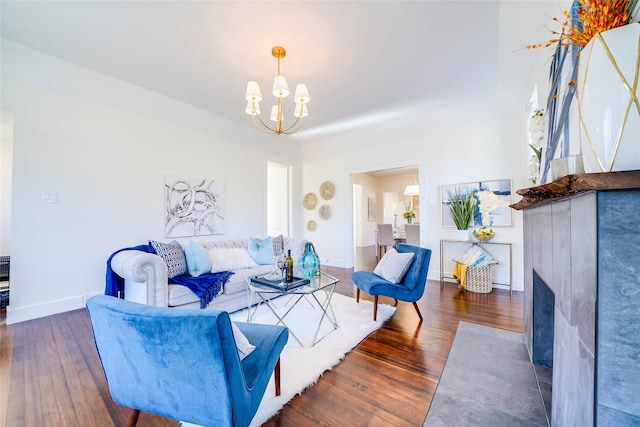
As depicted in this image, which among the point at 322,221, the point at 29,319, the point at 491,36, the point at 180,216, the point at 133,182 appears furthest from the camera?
the point at 322,221

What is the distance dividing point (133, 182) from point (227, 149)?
1.64 m

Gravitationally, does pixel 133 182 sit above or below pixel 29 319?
above

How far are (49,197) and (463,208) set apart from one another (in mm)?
5487

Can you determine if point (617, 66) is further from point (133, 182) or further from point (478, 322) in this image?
point (133, 182)

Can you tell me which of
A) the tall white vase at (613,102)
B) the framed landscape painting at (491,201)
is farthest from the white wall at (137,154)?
the tall white vase at (613,102)

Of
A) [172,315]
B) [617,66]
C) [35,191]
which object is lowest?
[172,315]

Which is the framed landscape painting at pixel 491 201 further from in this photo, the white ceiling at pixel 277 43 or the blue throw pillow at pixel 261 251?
the blue throw pillow at pixel 261 251

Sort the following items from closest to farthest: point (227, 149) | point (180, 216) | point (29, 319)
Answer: point (29, 319) < point (180, 216) < point (227, 149)

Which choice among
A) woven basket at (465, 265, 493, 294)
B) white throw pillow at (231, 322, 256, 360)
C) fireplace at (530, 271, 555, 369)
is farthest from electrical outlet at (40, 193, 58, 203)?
woven basket at (465, 265, 493, 294)

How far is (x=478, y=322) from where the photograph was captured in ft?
8.36

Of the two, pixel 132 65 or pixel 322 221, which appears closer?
pixel 132 65

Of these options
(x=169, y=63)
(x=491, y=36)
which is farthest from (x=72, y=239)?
(x=491, y=36)

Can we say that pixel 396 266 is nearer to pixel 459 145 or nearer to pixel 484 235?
pixel 484 235

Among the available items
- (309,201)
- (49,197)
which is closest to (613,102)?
(49,197)
